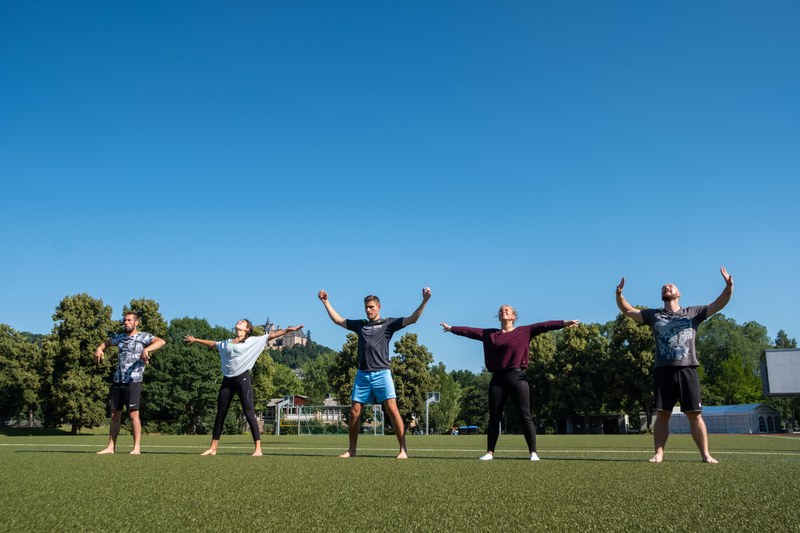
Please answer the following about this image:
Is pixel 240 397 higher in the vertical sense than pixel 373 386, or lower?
lower

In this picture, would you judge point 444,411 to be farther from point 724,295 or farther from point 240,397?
point 724,295

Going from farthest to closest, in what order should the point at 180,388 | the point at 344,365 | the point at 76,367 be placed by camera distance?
the point at 344,365 < the point at 180,388 < the point at 76,367

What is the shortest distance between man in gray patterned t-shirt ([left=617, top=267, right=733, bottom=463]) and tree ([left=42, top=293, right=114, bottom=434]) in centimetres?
3581

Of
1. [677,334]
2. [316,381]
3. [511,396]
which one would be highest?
[677,334]

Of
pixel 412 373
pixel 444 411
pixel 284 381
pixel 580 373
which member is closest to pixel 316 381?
pixel 284 381

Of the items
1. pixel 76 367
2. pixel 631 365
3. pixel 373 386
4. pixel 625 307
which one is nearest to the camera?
pixel 625 307

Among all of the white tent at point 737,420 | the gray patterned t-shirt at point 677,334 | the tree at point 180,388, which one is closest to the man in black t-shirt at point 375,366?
the gray patterned t-shirt at point 677,334

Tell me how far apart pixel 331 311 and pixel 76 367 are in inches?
1319

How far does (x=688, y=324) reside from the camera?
747 cm

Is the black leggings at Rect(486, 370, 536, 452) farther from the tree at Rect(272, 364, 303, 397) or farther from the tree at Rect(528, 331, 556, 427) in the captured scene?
the tree at Rect(272, 364, 303, 397)

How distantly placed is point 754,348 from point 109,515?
98.5 m

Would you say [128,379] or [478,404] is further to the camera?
[478,404]

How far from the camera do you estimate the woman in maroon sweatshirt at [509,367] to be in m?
8.02

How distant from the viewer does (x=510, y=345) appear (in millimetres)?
8086
